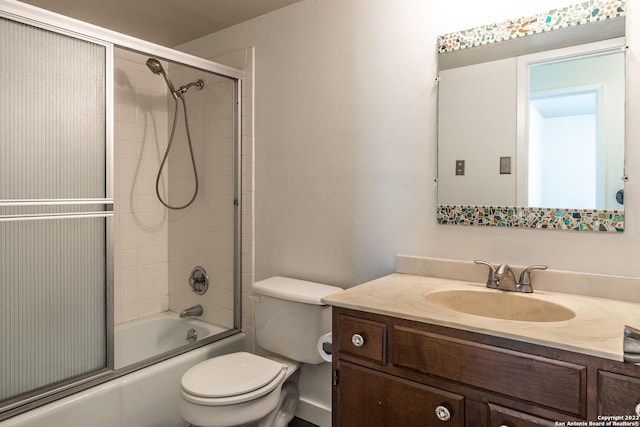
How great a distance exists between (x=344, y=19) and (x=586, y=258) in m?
1.51

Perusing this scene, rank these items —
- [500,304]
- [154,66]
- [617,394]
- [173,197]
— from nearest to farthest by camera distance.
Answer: [617,394] < [500,304] < [154,66] < [173,197]

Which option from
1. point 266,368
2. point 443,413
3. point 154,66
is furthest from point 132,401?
point 154,66

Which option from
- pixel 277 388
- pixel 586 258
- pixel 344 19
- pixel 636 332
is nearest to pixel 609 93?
pixel 586 258

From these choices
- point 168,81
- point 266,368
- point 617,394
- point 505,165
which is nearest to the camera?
point 617,394

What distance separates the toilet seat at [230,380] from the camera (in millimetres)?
1607

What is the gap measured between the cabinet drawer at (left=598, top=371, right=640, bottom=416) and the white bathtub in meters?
2.01

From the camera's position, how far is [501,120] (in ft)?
5.30

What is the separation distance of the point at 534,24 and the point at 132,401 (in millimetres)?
2335

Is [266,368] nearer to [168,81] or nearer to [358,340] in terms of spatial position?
[358,340]

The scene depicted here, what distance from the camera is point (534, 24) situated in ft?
5.01

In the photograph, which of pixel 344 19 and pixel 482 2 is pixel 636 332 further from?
pixel 344 19

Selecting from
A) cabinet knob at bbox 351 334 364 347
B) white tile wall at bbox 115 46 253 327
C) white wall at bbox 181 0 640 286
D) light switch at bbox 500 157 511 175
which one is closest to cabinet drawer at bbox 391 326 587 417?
cabinet knob at bbox 351 334 364 347

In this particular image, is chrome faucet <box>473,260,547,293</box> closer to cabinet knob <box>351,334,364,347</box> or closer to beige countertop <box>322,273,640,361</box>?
beige countertop <box>322,273,640,361</box>

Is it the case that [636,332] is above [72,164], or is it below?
below
